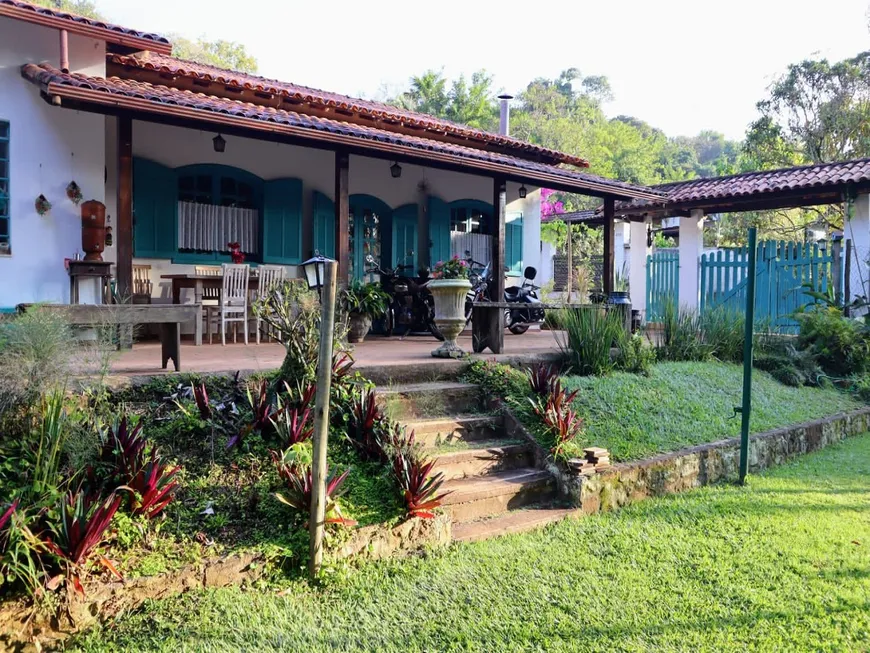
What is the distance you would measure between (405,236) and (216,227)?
11.1 ft

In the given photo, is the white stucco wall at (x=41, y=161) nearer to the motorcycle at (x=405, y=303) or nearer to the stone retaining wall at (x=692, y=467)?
the motorcycle at (x=405, y=303)

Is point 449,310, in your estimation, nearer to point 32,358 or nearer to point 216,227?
point 32,358

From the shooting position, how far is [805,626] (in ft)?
10.3

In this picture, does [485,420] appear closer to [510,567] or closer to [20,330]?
[510,567]

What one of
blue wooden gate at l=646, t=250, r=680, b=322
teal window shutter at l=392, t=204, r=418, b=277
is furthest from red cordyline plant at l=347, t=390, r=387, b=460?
blue wooden gate at l=646, t=250, r=680, b=322

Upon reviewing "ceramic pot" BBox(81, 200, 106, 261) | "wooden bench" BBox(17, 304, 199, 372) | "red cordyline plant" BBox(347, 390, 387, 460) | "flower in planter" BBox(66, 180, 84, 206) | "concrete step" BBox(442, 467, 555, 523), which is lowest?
"concrete step" BBox(442, 467, 555, 523)

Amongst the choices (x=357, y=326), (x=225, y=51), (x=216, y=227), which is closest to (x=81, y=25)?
(x=216, y=227)

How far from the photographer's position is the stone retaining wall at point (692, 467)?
15.4ft

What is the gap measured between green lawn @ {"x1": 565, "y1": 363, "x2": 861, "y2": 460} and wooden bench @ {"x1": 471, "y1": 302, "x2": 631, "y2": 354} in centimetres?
98

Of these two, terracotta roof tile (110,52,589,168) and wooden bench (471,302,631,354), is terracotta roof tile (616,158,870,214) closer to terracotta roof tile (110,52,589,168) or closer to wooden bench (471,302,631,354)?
terracotta roof tile (110,52,589,168)

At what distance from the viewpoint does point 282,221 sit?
991 cm

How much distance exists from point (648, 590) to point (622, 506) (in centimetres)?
142

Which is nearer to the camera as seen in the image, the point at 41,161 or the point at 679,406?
the point at 679,406

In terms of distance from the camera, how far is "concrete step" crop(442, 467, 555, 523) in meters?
4.27
